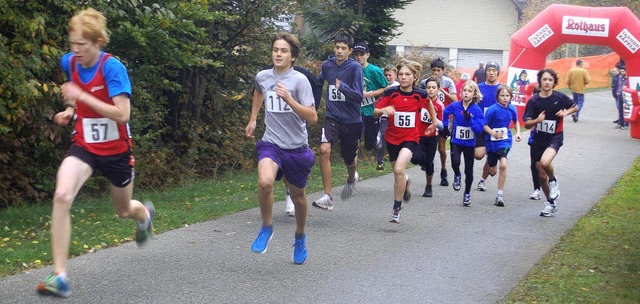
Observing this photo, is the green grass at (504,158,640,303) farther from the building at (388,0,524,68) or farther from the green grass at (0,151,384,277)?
the building at (388,0,524,68)

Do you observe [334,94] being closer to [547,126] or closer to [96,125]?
[547,126]

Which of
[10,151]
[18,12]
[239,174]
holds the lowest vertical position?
[239,174]

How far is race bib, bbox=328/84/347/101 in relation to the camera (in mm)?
10367

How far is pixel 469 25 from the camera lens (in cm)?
5084

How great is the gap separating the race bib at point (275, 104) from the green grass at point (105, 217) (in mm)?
1951

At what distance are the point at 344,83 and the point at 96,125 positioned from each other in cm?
448

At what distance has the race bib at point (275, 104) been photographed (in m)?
7.20

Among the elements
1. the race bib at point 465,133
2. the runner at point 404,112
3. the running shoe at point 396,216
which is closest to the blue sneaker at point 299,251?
the running shoe at point 396,216

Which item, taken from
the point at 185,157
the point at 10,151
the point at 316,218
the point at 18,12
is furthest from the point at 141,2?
the point at 185,157

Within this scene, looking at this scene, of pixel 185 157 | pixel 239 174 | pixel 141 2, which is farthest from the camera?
pixel 239 174

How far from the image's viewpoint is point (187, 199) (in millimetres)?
11266

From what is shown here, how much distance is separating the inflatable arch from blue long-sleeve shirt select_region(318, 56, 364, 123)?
14.8 metres

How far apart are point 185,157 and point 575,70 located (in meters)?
15.8

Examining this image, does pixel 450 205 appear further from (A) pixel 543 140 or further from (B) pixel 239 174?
(B) pixel 239 174
